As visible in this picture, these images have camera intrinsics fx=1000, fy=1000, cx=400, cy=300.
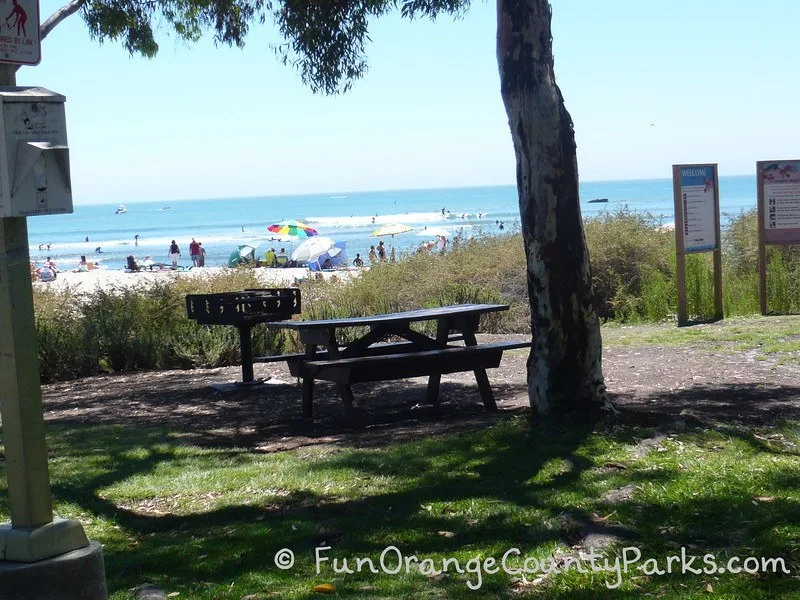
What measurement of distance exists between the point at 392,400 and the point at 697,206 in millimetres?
7252

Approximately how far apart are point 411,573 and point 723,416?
366 cm

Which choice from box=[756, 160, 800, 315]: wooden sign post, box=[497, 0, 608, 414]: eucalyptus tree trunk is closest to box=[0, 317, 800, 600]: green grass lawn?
box=[497, 0, 608, 414]: eucalyptus tree trunk

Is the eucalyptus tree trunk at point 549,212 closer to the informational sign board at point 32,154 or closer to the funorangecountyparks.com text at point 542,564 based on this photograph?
the funorangecountyparks.com text at point 542,564

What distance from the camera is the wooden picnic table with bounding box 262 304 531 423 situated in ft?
27.1

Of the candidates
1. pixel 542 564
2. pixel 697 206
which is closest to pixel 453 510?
pixel 542 564

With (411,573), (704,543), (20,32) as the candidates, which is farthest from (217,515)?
(20,32)

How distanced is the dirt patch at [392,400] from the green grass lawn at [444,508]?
65 centimetres

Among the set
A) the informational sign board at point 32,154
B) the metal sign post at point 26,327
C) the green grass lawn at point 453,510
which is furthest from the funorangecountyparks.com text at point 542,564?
the informational sign board at point 32,154

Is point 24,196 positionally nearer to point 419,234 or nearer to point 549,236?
point 549,236

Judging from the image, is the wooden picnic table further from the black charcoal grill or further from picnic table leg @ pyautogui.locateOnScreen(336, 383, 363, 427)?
the black charcoal grill

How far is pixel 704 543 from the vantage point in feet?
15.4

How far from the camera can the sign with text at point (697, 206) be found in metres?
14.8

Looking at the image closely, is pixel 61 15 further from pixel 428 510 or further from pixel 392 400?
pixel 428 510

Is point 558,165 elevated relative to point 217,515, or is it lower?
elevated
